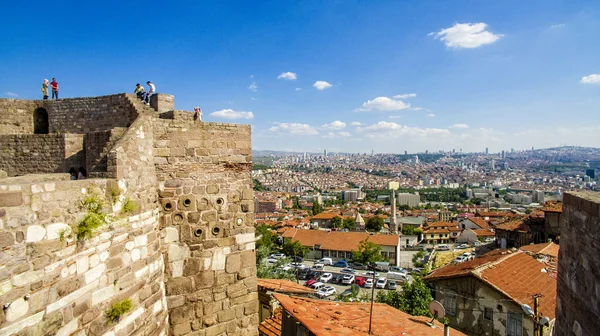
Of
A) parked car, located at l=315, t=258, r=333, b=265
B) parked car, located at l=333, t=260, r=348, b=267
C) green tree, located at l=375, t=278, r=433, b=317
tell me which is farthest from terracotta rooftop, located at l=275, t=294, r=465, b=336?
parked car, located at l=315, t=258, r=333, b=265

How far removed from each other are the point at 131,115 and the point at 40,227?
446 centimetres

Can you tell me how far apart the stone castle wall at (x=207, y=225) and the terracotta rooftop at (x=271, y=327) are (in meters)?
6.55

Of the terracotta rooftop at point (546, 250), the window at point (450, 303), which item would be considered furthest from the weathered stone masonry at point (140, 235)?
the terracotta rooftop at point (546, 250)

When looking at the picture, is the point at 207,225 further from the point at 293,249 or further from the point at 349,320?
the point at 293,249

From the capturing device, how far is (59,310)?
3301mm

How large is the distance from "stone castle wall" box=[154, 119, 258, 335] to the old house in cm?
1305

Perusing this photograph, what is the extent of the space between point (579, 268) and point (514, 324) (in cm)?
1261

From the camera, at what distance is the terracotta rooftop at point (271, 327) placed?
39.5ft

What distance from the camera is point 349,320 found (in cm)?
1124

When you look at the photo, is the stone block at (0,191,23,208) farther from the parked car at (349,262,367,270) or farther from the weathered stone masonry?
the parked car at (349,262,367,270)

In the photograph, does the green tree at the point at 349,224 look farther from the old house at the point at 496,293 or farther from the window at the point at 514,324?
the window at the point at 514,324

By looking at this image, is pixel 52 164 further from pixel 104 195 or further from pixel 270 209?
pixel 270 209

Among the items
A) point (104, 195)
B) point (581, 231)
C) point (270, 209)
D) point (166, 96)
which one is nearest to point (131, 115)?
point (166, 96)

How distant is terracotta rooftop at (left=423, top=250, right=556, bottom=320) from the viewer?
1476 centimetres
